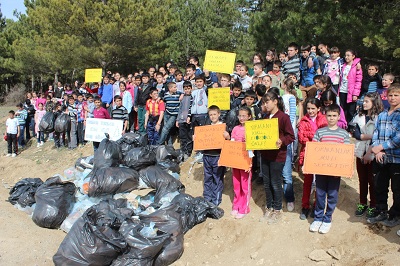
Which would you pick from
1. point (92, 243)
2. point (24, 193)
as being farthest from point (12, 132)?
point (92, 243)

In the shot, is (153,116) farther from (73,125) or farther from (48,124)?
(48,124)

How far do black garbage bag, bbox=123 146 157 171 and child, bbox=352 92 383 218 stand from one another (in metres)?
3.65

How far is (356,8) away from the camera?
9.60m

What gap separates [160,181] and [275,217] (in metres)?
2.23

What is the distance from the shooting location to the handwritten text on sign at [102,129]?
8.23 metres

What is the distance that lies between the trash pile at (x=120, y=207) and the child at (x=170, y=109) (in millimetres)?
510

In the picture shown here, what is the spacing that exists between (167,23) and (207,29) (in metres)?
5.27

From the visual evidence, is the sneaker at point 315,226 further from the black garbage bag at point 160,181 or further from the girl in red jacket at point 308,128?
the black garbage bag at point 160,181

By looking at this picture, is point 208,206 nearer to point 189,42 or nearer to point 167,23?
point 167,23

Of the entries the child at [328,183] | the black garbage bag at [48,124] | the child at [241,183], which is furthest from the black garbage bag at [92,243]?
the black garbage bag at [48,124]

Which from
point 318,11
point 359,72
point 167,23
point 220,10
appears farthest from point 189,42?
point 359,72

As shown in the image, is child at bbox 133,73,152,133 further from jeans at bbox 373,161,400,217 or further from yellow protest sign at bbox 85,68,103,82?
jeans at bbox 373,161,400,217

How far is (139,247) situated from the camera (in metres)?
4.51

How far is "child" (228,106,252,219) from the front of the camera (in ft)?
17.9
